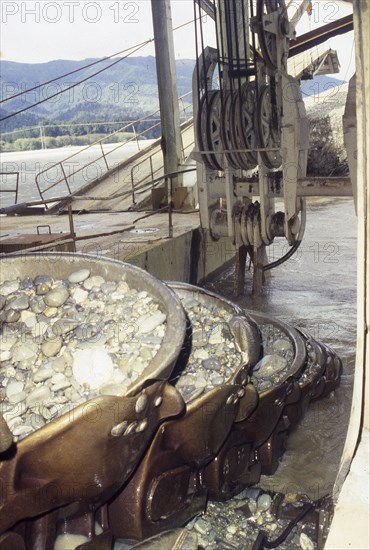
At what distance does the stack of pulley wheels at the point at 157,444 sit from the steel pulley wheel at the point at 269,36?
11.4ft

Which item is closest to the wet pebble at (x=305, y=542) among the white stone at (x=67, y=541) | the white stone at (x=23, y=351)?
the white stone at (x=67, y=541)

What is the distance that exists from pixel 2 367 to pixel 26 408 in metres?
0.27

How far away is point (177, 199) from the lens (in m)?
9.00

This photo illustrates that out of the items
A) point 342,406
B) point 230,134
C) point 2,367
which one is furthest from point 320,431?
point 230,134

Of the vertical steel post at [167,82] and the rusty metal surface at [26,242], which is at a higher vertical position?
the vertical steel post at [167,82]

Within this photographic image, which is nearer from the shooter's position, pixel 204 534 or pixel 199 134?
pixel 204 534

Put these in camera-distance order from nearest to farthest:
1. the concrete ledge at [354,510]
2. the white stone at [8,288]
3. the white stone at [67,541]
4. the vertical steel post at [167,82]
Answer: the concrete ledge at [354,510]
the white stone at [67,541]
the white stone at [8,288]
the vertical steel post at [167,82]

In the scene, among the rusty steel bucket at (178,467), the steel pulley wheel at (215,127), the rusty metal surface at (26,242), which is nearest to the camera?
the rusty steel bucket at (178,467)

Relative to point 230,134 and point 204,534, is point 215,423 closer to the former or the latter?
point 204,534

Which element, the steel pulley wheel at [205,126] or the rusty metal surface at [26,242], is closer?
the rusty metal surface at [26,242]

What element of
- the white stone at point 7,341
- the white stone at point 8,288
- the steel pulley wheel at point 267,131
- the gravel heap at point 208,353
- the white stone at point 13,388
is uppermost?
the steel pulley wheel at point 267,131

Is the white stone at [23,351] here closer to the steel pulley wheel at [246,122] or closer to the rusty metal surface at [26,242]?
the rusty metal surface at [26,242]

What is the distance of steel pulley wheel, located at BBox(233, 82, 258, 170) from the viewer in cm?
586

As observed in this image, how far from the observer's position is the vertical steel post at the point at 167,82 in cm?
856
